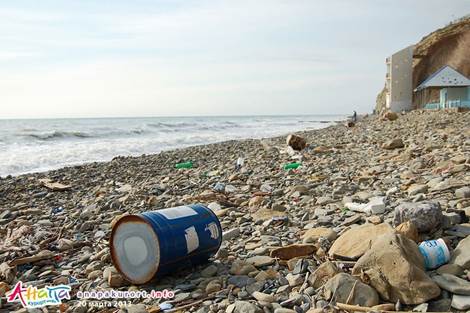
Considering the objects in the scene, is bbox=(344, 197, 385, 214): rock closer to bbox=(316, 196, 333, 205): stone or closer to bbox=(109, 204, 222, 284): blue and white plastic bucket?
bbox=(316, 196, 333, 205): stone

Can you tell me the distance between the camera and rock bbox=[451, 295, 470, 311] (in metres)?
2.37

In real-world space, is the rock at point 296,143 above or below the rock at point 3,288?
above

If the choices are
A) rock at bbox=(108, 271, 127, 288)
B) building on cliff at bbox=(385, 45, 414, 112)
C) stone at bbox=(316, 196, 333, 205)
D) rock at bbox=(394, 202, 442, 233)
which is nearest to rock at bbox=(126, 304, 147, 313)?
rock at bbox=(108, 271, 127, 288)

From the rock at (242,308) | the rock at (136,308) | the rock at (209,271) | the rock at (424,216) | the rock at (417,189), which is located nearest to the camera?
the rock at (242,308)

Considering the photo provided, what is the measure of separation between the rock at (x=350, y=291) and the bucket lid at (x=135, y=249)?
1.27m

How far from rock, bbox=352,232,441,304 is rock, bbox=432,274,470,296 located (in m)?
0.07

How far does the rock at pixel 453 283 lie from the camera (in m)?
2.48

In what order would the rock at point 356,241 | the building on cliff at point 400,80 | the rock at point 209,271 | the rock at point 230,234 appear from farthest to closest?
1. the building on cliff at point 400,80
2. the rock at point 230,234
3. the rock at point 209,271
4. the rock at point 356,241

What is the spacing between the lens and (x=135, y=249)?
10.8 feet

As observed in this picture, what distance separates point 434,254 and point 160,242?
6.27 feet

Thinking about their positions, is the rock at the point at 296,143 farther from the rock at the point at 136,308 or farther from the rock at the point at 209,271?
the rock at the point at 136,308

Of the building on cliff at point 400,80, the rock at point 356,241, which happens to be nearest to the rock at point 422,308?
the rock at point 356,241

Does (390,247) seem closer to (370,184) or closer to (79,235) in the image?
(370,184)

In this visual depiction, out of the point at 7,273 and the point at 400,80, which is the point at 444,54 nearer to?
the point at 400,80
